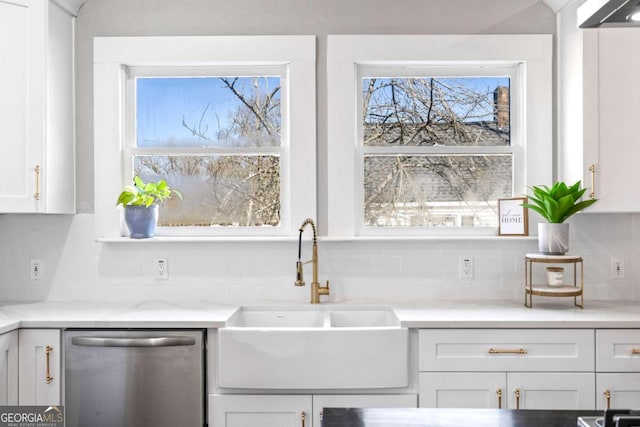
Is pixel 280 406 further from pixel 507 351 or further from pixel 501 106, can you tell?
pixel 501 106

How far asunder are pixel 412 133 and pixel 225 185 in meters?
1.06

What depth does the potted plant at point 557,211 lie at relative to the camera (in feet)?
8.94

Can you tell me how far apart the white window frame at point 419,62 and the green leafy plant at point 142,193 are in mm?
870

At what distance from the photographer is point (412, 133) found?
3.15 meters

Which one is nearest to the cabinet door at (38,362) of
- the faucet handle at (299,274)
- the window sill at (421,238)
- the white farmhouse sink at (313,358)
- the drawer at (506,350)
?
the white farmhouse sink at (313,358)

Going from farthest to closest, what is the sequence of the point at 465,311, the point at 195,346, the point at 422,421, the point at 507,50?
the point at 507,50 → the point at 465,311 → the point at 195,346 → the point at 422,421

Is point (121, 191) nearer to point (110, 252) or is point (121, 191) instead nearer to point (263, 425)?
point (110, 252)

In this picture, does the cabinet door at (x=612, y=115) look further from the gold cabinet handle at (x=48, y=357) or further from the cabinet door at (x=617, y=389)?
the gold cabinet handle at (x=48, y=357)

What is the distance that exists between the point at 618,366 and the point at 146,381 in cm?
199

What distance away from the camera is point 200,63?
306 centimetres

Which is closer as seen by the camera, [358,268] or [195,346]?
[195,346]

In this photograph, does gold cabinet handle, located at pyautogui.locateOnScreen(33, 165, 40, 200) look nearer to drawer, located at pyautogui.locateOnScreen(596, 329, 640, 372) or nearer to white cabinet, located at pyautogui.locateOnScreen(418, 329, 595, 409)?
white cabinet, located at pyautogui.locateOnScreen(418, 329, 595, 409)

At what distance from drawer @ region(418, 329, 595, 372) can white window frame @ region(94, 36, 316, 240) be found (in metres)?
0.99

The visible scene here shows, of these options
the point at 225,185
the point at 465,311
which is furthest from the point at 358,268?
the point at 225,185
